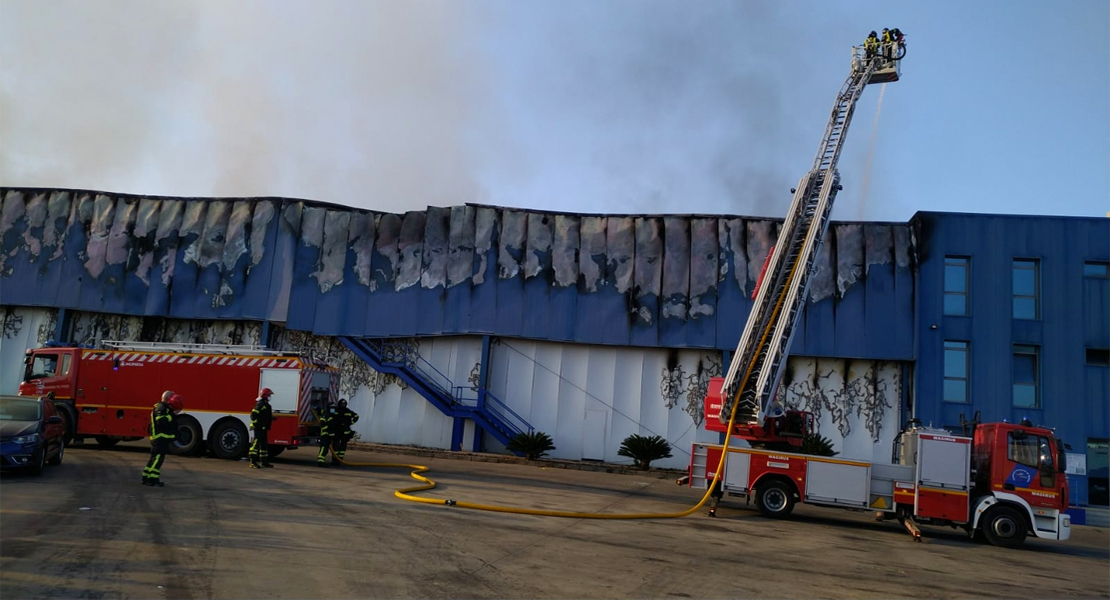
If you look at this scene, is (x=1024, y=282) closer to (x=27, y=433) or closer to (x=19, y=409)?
(x=27, y=433)

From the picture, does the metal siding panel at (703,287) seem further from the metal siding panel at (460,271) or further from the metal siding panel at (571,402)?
the metal siding panel at (460,271)

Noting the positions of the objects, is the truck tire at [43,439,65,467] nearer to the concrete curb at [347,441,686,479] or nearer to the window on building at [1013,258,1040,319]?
the concrete curb at [347,441,686,479]

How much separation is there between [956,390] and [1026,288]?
15.0 ft

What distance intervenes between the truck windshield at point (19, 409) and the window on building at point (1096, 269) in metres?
32.3

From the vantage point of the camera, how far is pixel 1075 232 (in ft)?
94.2

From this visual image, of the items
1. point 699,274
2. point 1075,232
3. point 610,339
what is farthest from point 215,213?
point 1075,232

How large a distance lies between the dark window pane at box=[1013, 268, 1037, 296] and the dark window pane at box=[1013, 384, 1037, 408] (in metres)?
3.43

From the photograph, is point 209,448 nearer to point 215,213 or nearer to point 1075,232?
point 215,213

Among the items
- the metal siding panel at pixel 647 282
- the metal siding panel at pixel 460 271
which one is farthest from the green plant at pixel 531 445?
the metal siding panel at pixel 647 282

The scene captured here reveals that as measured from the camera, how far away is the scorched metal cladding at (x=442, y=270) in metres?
30.3

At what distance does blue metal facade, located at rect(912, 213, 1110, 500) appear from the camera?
91.8ft

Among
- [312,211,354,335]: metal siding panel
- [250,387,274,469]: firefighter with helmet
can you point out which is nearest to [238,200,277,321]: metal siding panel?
[312,211,354,335]: metal siding panel

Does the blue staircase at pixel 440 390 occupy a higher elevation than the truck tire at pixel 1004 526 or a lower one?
higher

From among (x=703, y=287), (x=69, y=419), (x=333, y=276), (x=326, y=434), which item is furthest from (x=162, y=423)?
(x=703, y=287)
